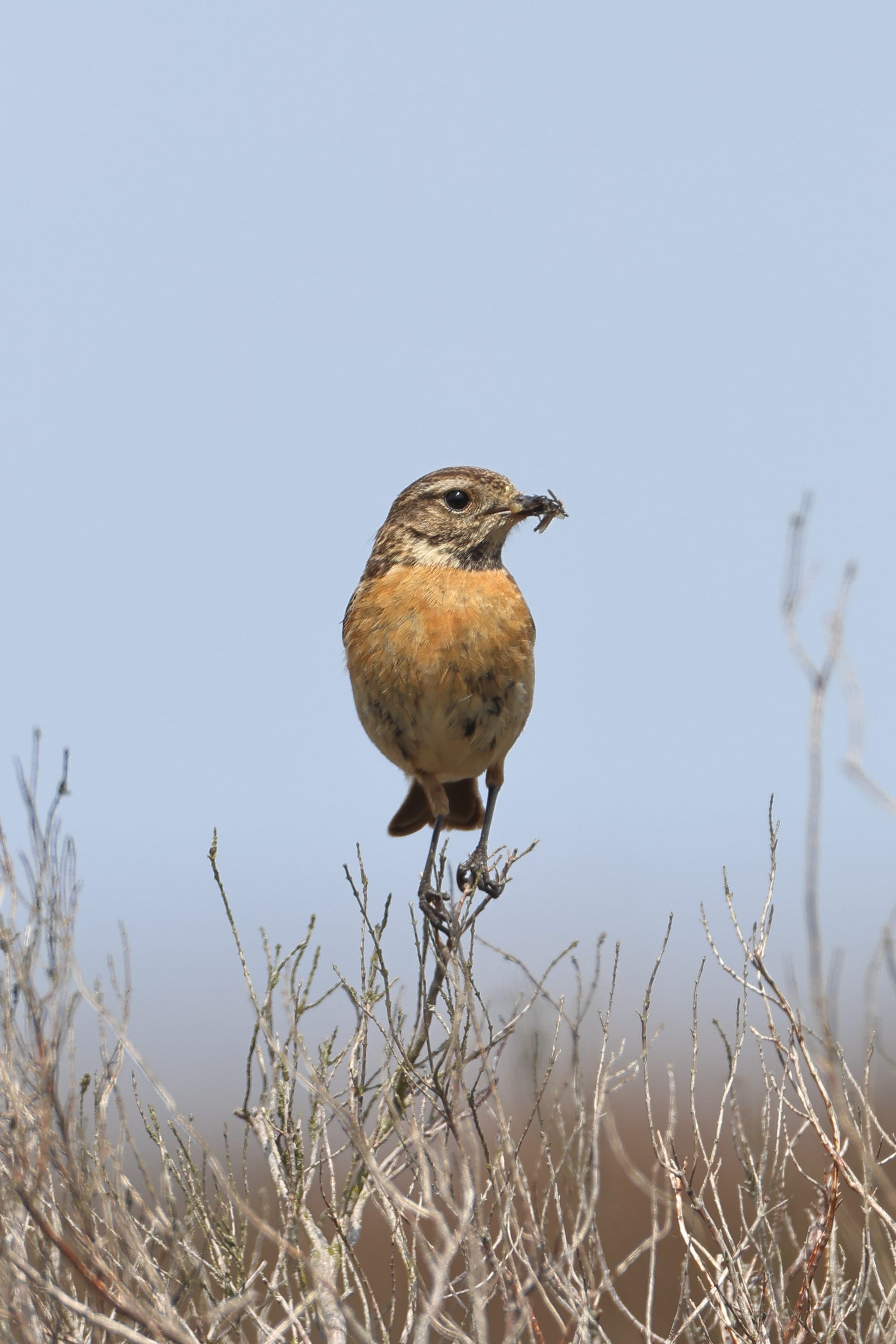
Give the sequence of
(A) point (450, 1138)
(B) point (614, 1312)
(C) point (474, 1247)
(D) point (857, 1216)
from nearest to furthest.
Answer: (C) point (474, 1247) < (A) point (450, 1138) < (D) point (857, 1216) < (B) point (614, 1312)

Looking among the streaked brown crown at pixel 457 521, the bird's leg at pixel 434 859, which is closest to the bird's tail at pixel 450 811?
the bird's leg at pixel 434 859

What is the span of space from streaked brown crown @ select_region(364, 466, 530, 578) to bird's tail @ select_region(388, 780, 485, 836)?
1143 mm

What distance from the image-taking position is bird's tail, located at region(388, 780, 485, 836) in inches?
243

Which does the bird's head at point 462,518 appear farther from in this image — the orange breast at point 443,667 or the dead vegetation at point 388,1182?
the dead vegetation at point 388,1182

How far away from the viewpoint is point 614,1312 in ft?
27.1

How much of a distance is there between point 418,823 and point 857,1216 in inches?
150

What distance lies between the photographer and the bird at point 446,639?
5254mm

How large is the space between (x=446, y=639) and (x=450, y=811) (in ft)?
4.08

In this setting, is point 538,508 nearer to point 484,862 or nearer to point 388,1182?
point 484,862

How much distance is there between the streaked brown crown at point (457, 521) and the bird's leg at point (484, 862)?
39.1 inches

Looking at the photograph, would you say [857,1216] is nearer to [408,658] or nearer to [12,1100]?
[408,658]

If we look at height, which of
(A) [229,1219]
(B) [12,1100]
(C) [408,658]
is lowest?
(A) [229,1219]

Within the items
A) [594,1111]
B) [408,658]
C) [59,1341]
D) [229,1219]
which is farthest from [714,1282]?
[408,658]

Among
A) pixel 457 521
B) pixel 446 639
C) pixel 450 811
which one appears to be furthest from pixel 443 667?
pixel 450 811
